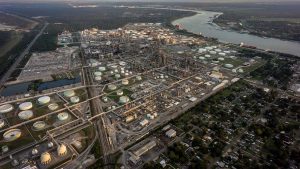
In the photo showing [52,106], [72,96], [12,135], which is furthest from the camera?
[72,96]

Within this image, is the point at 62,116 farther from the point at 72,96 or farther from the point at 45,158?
the point at 45,158

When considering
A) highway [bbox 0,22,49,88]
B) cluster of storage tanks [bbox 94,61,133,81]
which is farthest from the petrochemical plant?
highway [bbox 0,22,49,88]

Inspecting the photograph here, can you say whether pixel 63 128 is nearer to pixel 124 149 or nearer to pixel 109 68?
pixel 124 149

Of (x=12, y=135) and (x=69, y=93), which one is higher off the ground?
(x=69, y=93)

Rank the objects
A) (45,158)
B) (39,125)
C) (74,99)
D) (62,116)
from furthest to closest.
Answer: (74,99) < (62,116) < (39,125) < (45,158)

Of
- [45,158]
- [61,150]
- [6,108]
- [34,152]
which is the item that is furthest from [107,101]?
[6,108]

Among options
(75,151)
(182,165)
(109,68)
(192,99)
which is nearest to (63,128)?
(75,151)

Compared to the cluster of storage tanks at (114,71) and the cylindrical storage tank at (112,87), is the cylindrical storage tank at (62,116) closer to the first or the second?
the cylindrical storage tank at (112,87)
